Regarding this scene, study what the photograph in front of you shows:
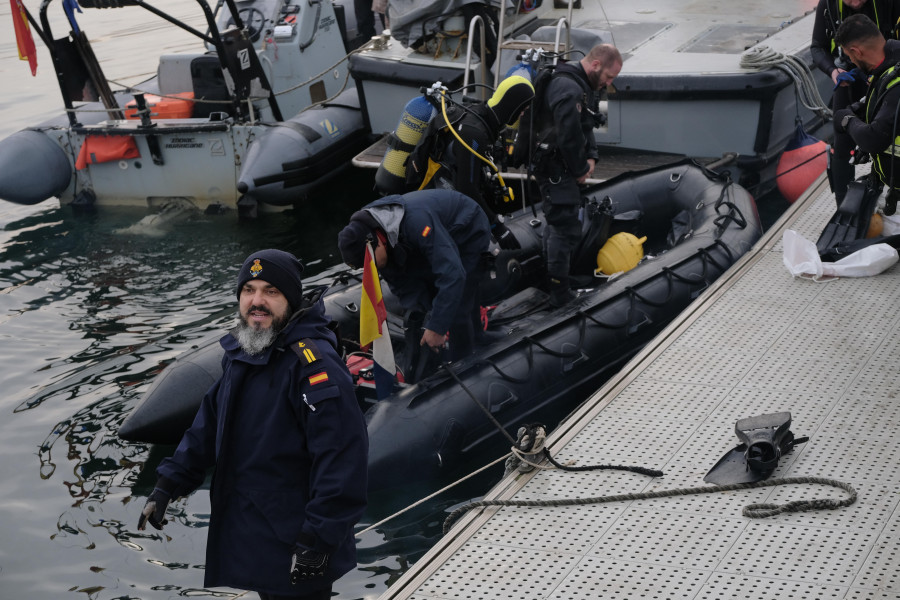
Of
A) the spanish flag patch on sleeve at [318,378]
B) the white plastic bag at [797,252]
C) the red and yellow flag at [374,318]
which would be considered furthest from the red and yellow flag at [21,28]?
the spanish flag patch on sleeve at [318,378]

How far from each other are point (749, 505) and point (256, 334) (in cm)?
175

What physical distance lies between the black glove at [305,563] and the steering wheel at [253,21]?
25.8 ft

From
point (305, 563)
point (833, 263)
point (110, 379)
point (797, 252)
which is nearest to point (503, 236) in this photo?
point (797, 252)

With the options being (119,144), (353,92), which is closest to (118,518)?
(119,144)

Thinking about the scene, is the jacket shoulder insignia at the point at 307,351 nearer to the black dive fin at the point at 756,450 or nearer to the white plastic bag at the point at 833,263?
the black dive fin at the point at 756,450

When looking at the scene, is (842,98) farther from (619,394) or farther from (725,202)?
(619,394)

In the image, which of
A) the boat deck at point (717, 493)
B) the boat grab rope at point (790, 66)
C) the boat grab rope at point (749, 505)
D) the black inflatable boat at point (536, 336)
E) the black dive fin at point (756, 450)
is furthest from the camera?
the boat grab rope at point (790, 66)

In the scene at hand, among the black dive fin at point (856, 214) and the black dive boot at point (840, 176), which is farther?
the black dive boot at point (840, 176)

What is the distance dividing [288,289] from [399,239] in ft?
5.78

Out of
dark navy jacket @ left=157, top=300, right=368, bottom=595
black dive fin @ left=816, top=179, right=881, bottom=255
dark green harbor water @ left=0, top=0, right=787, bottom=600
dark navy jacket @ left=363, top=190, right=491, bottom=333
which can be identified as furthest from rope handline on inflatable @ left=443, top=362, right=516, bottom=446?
black dive fin @ left=816, top=179, right=881, bottom=255

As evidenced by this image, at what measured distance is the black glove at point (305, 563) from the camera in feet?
8.20

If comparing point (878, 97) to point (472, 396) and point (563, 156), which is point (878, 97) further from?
point (472, 396)

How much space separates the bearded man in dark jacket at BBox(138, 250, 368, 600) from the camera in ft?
8.23

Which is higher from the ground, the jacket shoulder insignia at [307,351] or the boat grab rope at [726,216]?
the jacket shoulder insignia at [307,351]
